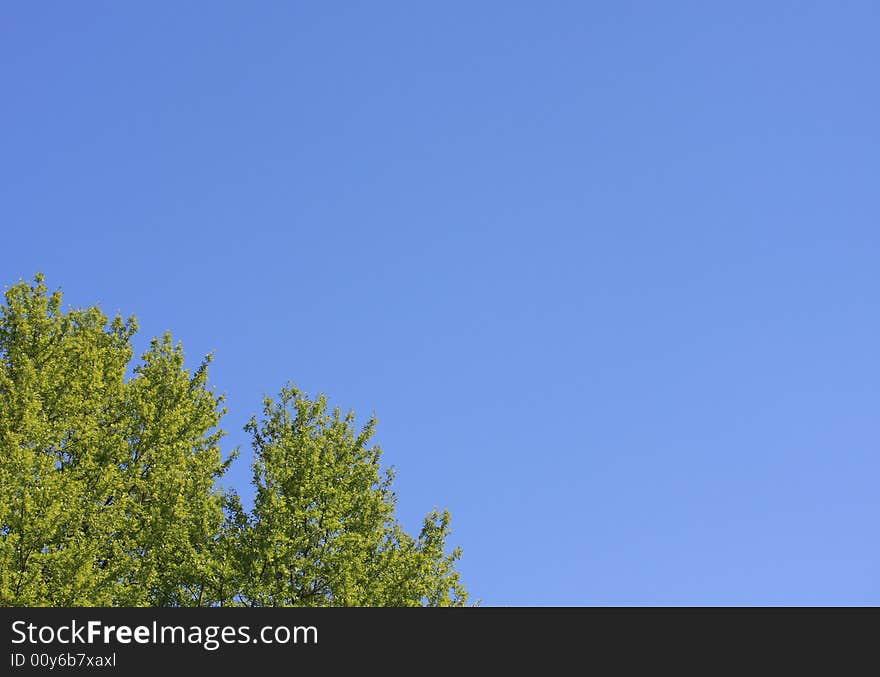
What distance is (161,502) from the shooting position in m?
33.3

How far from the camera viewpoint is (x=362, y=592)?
29531 mm

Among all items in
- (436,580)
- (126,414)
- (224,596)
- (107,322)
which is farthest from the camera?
(107,322)

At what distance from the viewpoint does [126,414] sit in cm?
3603

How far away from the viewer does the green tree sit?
28.5 metres

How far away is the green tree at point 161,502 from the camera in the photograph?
93.7 feet
